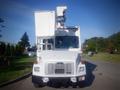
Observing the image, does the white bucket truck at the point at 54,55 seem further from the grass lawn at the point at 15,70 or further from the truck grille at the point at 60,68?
the grass lawn at the point at 15,70

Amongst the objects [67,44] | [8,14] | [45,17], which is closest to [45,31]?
[45,17]

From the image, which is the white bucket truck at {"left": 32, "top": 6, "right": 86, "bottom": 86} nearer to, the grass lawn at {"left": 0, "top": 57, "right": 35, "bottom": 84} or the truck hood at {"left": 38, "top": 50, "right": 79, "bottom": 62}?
the truck hood at {"left": 38, "top": 50, "right": 79, "bottom": 62}

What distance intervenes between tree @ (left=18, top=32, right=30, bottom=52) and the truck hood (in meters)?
0.66

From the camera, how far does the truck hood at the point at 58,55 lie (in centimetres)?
608

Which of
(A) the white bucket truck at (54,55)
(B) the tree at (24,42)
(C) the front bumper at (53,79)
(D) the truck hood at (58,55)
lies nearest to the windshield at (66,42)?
(A) the white bucket truck at (54,55)

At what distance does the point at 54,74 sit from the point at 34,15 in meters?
1.33

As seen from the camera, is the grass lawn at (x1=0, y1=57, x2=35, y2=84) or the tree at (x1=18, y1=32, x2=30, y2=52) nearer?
the tree at (x1=18, y1=32, x2=30, y2=52)

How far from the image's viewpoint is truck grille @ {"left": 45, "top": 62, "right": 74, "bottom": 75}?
235 inches

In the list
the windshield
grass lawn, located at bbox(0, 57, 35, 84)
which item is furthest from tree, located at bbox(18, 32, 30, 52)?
the windshield

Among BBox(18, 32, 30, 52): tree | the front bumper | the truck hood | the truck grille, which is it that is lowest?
the front bumper

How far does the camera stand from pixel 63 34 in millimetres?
6918

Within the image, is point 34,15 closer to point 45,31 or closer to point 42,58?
point 45,31

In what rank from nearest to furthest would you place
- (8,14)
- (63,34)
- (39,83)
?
(8,14)
(39,83)
(63,34)

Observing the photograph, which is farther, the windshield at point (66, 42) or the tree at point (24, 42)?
the windshield at point (66, 42)
